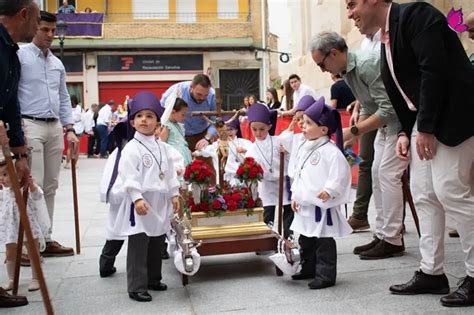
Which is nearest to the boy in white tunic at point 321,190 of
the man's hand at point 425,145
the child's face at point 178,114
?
the man's hand at point 425,145

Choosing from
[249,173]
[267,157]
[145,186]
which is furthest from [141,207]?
[267,157]

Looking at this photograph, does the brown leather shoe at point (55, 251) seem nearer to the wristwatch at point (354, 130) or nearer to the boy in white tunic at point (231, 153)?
the boy in white tunic at point (231, 153)

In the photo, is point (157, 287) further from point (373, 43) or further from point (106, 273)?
point (373, 43)

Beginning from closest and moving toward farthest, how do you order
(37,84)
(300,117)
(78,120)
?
1. (300,117)
2. (37,84)
3. (78,120)

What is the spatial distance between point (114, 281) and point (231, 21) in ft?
79.0

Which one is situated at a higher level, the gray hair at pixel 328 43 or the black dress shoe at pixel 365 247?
the gray hair at pixel 328 43

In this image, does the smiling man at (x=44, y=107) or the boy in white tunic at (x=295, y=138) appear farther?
the smiling man at (x=44, y=107)

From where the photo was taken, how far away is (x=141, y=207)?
3.74 m

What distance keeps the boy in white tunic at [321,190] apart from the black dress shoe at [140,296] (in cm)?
112

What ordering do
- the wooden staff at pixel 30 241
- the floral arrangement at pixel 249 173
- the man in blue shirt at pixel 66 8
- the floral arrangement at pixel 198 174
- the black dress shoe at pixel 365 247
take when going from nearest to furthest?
the wooden staff at pixel 30 241 → the floral arrangement at pixel 198 174 → the floral arrangement at pixel 249 173 → the black dress shoe at pixel 365 247 → the man in blue shirt at pixel 66 8

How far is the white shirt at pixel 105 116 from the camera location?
19906 mm

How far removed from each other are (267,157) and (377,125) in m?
1.29

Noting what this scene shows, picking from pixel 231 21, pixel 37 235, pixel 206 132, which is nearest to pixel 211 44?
pixel 231 21

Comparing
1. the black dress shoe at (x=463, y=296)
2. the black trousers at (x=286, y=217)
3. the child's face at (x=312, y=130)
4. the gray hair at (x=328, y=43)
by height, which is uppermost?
the gray hair at (x=328, y=43)
